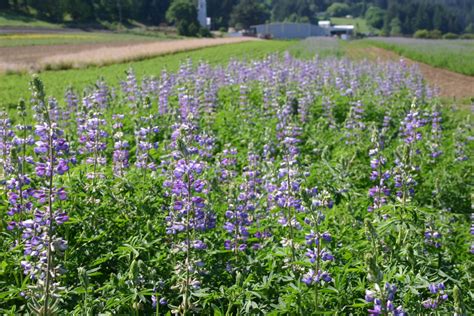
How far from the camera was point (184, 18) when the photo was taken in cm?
9294

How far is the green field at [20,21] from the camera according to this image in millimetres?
65625

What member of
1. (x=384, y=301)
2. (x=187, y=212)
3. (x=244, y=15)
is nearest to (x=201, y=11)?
(x=244, y=15)

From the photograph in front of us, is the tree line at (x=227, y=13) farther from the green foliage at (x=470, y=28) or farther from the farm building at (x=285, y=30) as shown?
the farm building at (x=285, y=30)

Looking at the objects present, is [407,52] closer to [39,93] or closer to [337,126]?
[337,126]

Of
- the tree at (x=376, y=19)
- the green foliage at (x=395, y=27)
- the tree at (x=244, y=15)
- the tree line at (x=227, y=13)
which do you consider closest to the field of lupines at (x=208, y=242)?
the tree line at (x=227, y=13)

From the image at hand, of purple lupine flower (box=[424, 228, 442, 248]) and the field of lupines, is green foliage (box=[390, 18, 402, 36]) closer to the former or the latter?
the field of lupines

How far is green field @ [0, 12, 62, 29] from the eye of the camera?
215 ft

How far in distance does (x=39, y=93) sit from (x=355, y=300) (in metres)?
2.40

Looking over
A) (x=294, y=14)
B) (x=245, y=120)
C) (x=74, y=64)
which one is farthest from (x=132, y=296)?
(x=294, y=14)

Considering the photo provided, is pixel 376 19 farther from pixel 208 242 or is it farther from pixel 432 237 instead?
pixel 208 242

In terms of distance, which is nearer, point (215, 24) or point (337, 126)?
point (337, 126)

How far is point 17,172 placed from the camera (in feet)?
12.5

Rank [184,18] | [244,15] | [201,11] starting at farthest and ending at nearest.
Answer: [244,15] < [201,11] < [184,18]

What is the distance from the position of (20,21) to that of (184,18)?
31883mm
